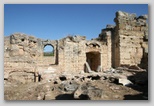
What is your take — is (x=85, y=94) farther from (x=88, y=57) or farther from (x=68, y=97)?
(x=88, y=57)

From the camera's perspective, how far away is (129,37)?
35.3ft

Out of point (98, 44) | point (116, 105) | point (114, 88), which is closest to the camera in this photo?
point (116, 105)

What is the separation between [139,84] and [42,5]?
13.4ft

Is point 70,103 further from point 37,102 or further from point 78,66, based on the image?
point 78,66

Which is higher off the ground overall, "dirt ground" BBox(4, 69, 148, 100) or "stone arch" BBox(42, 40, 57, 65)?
"stone arch" BBox(42, 40, 57, 65)

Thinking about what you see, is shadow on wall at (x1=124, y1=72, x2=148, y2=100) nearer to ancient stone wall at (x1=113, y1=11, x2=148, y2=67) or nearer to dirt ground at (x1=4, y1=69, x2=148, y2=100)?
dirt ground at (x1=4, y1=69, x2=148, y2=100)

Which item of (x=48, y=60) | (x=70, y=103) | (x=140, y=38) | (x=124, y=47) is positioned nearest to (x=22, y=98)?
(x=70, y=103)

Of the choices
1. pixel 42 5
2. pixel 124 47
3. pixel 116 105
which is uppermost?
pixel 42 5

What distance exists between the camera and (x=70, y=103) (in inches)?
216

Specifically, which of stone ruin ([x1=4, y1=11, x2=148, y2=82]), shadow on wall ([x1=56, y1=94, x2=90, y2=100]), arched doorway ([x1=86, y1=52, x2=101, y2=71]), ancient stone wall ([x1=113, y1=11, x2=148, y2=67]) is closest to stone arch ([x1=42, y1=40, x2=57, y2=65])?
stone ruin ([x1=4, y1=11, x2=148, y2=82])

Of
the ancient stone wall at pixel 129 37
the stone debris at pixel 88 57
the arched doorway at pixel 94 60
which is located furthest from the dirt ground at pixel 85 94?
the arched doorway at pixel 94 60

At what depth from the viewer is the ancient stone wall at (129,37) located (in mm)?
10383

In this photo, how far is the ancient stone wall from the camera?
1038 cm

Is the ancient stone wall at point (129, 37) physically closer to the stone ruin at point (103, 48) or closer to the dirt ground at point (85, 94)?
the stone ruin at point (103, 48)
